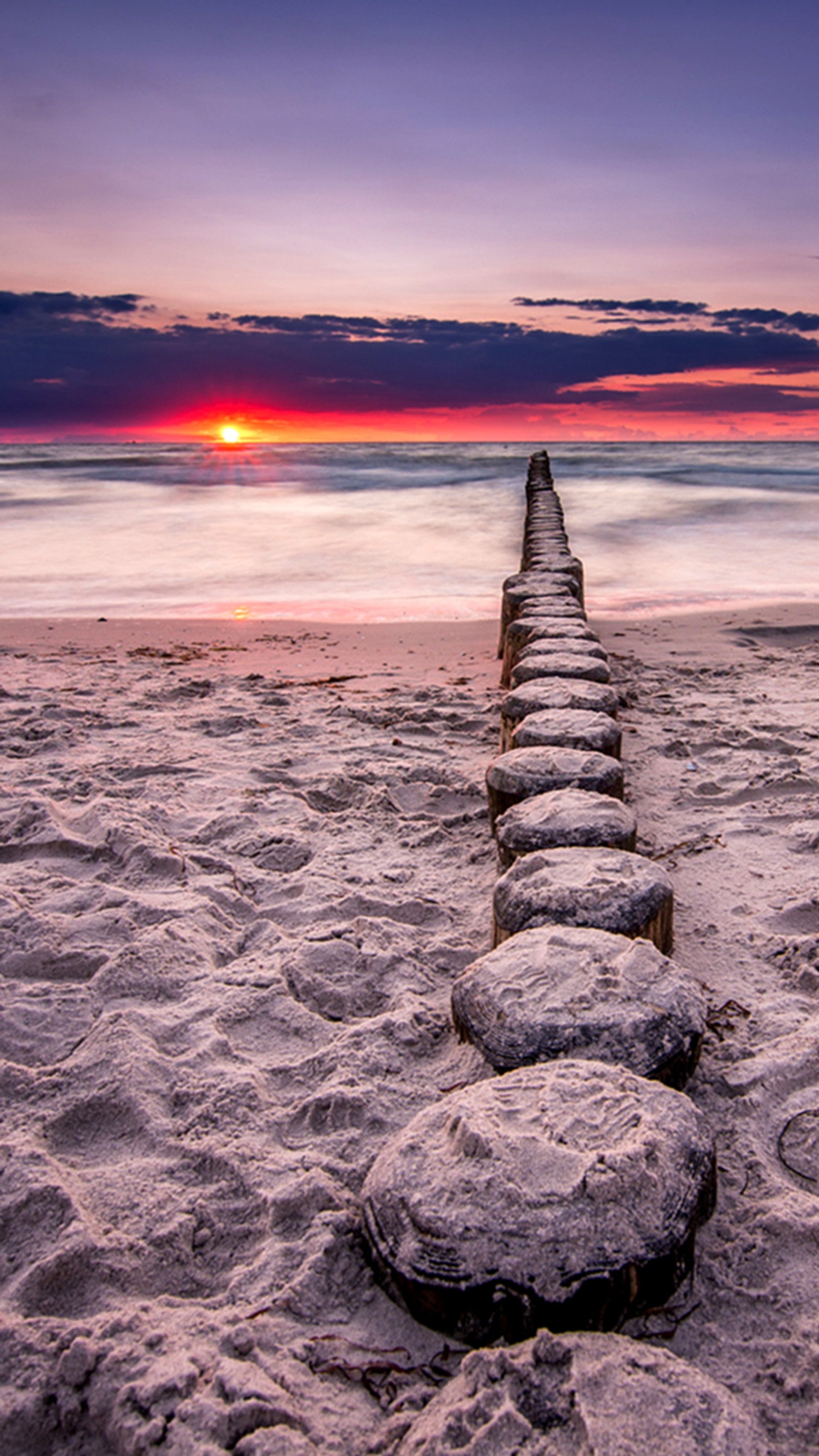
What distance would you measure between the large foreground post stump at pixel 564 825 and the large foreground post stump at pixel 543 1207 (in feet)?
2.22

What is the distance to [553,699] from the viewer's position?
2.64 meters

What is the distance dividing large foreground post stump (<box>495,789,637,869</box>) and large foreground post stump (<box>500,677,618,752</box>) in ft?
1.74

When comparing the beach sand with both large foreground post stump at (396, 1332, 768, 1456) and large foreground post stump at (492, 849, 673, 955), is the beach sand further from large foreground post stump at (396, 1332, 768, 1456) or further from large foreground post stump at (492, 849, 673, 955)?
large foreground post stump at (492, 849, 673, 955)

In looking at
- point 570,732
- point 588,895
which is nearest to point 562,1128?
point 588,895

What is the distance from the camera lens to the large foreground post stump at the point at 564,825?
1.93 metres

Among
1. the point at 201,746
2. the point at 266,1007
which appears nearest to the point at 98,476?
the point at 201,746

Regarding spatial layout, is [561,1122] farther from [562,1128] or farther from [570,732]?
[570,732]

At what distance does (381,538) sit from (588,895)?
1098cm

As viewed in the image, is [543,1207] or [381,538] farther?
[381,538]

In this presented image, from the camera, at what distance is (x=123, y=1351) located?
1127 mm

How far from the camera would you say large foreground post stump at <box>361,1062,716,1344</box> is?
3.59ft

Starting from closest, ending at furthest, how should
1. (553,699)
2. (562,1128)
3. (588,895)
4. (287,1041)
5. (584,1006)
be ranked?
1. (562,1128)
2. (584,1006)
3. (588,895)
4. (287,1041)
5. (553,699)

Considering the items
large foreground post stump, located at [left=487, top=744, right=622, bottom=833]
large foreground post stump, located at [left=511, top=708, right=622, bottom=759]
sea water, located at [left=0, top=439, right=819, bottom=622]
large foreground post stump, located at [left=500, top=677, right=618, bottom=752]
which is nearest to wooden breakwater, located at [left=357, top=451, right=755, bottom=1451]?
large foreground post stump, located at [left=487, top=744, right=622, bottom=833]

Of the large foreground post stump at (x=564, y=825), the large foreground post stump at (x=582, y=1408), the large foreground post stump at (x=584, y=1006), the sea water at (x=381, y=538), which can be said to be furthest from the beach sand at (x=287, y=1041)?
the sea water at (x=381, y=538)
